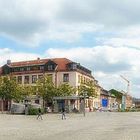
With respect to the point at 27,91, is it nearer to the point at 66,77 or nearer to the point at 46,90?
the point at 46,90

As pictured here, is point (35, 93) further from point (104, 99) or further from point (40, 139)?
point (40, 139)

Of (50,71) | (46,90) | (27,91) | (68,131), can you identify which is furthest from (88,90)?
(68,131)

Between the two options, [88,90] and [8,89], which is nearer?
[8,89]

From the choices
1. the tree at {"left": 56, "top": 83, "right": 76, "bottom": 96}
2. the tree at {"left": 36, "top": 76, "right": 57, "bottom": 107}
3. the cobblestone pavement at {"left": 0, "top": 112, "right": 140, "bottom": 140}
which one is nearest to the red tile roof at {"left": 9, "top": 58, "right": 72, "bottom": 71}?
the tree at {"left": 56, "top": 83, "right": 76, "bottom": 96}

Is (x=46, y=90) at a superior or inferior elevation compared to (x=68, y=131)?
superior

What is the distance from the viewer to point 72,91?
95000mm

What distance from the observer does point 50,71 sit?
115 m

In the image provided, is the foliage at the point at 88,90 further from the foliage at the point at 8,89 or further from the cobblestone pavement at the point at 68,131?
the cobblestone pavement at the point at 68,131

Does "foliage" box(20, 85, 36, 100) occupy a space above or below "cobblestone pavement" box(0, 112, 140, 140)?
above

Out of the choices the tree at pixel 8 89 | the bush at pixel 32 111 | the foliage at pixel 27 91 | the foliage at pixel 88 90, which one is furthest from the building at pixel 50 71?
the bush at pixel 32 111

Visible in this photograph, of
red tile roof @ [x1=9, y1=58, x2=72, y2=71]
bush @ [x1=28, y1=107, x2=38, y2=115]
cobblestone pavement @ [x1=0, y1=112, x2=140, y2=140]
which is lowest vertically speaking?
cobblestone pavement @ [x1=0, y1=112, x2=140, y2=140]

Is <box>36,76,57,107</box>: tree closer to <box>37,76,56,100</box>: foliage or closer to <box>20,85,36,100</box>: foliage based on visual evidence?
<box>37,76,56,100</box>: foliage

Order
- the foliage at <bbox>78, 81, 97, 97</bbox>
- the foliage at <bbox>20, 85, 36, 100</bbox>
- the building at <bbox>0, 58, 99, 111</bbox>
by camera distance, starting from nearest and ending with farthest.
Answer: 1. the foliage at <bbox>20, 85, 36, 100</bbox>
2. the foliage at <bbox>78, 81, 97, 97</bbox>
3. the building at <bbox>0, 58, 99, 111</bbox>

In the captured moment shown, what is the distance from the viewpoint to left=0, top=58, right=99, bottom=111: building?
11262 cm
